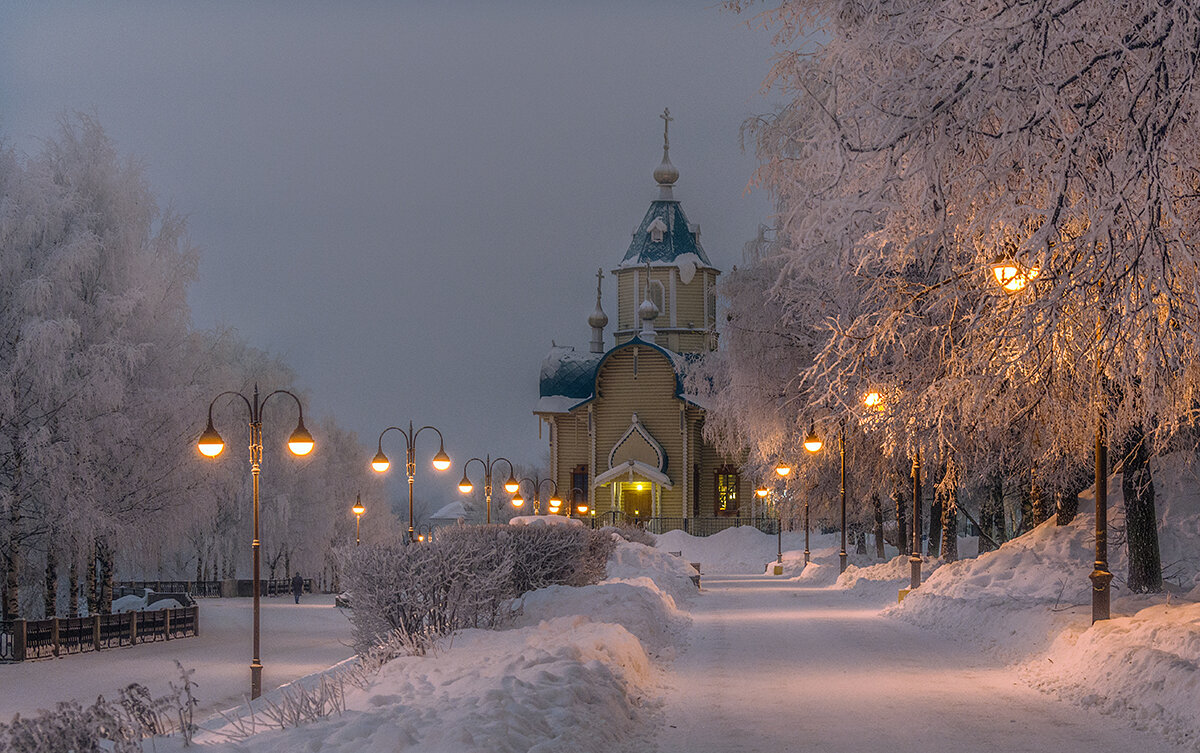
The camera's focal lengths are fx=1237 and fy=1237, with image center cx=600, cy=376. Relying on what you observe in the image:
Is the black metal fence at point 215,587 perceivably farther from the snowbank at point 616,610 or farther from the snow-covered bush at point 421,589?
the snow-covered bush at point 421,589

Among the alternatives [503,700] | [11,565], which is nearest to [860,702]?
[503,700]

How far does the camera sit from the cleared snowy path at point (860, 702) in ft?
32.8

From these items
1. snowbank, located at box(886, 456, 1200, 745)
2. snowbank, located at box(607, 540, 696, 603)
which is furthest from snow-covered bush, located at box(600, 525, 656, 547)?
snowbank, located at box(886, 456, 1200, 745)

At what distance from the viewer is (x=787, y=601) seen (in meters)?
29.6

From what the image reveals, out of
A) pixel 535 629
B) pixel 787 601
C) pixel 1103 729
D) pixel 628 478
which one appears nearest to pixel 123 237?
pixel 787 601

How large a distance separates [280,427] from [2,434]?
2960cm

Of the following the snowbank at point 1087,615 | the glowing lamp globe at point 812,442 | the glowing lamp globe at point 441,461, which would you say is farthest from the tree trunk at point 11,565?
the snowbank at point 1087,615

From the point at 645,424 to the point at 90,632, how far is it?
40.9 m

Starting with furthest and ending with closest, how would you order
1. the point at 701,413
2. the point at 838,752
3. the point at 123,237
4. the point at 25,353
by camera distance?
the point at 701,413 → the point at 123,237 → the point at 25,353 → the point at 838,752

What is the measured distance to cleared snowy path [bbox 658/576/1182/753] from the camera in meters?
10.0

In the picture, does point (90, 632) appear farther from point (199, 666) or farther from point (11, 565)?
point (199, 666)

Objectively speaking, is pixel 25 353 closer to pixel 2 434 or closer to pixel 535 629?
pixel 2 434

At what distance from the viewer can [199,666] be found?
1025 inches

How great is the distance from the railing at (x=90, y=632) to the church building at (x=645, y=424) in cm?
3195
